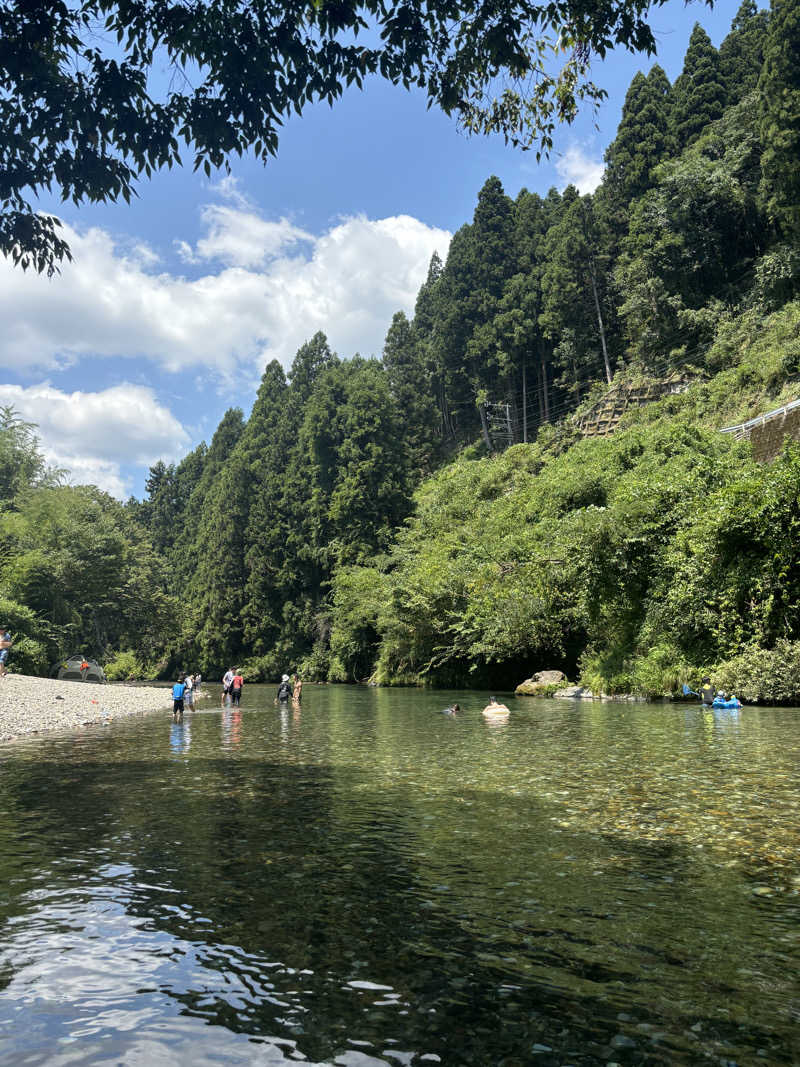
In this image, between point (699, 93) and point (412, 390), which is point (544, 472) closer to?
point (412, 390)

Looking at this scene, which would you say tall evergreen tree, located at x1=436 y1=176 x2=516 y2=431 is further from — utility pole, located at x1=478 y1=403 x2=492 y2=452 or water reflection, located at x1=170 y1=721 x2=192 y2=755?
water reflection, located at x1=170 y1=721 x2=192 y2=755

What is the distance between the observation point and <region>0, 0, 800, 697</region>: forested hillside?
31.1 metres

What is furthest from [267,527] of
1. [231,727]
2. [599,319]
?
[231,727]

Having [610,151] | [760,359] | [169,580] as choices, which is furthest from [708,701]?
[169,580]

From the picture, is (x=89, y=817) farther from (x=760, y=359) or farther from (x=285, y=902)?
(x=760, y=359)

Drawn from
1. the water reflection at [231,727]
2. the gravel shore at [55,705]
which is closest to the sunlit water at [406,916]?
the water reflection at [231,727]

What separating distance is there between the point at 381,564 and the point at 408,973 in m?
57.1

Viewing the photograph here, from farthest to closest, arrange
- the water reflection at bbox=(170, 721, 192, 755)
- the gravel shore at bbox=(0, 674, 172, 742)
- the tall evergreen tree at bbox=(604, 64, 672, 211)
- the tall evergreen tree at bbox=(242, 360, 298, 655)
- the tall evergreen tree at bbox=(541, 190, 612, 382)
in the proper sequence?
the tall evergreen tree at bbox=(242, 360, 298, 655)
the tall evergreen tree at bbox=(541, 190, 612, 382)
the tall evergreen tree at bbox=(604, 64, 672, 211)
the gravel shore at bbox=(0, 674, 172, 742)
the water reflection at bbox=(170, 721, 192, 755)

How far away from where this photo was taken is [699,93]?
6706 centimetres

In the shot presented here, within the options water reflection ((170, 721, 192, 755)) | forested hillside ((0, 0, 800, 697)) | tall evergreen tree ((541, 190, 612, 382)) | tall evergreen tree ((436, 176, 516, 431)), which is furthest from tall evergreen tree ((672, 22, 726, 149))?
water reflection ((170, 721, 192, 755))

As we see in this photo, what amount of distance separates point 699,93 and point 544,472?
41450 millimetres

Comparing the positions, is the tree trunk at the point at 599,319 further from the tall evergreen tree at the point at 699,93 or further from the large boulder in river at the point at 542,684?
the large boulder in river at the point at 542,684

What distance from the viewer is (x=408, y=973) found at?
5.08 meters

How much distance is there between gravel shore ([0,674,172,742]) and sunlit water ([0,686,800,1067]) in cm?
1251
